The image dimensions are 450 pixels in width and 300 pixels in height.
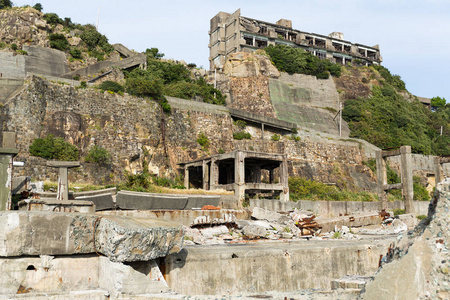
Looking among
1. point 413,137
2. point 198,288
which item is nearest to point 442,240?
point 198,288

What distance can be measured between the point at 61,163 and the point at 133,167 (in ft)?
40.6

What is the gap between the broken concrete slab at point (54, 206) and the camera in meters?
12.4

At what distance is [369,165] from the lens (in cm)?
3991

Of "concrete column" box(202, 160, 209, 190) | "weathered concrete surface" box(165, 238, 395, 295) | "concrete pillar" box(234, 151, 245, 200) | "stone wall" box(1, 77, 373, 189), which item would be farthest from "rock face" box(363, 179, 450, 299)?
"concrete column" box(202, 160, 209, 190)

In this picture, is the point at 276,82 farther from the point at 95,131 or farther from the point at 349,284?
the point at 349,284

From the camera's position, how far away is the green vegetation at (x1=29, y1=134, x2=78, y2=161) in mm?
22984

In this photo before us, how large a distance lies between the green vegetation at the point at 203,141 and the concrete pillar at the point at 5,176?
20.7m

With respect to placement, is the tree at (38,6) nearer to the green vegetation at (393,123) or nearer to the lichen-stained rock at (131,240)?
the green vegetation at (393,123)

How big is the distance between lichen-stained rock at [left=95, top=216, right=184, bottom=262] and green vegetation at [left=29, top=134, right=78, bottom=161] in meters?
18.1

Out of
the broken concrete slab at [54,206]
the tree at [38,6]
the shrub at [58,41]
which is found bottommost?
the broken concrete slab at [54,206]

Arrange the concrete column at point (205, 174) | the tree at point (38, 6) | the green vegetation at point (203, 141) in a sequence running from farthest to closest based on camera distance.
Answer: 1. the tree at point (38, 6)
2. the green vegetation at point (203, 141)
3. the concrete column at point (205, 174)

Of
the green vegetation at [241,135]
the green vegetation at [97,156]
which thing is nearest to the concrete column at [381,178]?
the green vegetation at [241,135]

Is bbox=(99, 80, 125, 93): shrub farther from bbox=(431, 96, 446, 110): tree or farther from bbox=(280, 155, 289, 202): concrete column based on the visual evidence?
bbox=(431, 96, 446, 110): tree

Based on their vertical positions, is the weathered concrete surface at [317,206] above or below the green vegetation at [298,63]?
below
